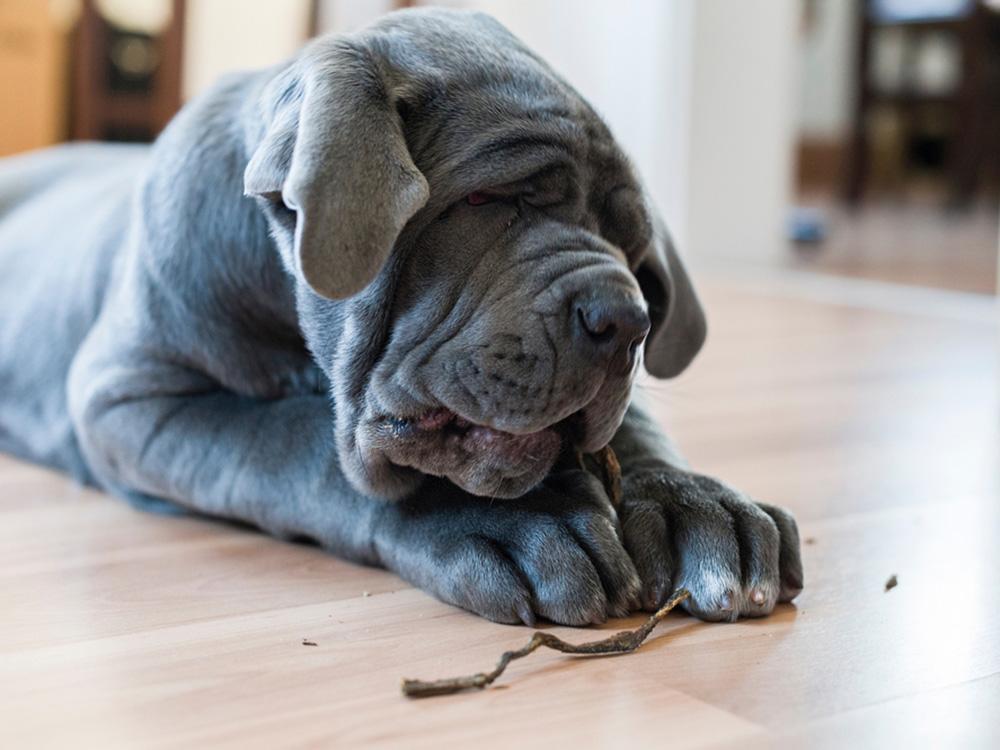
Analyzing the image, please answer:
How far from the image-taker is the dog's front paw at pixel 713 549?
54.9 inches

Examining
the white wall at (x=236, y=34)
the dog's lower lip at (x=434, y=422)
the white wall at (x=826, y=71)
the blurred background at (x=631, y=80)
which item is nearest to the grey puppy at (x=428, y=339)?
the dog's lower lip at (x=434, y=422)

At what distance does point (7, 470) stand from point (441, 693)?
121cm

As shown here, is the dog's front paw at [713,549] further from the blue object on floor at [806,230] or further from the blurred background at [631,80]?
the blue object on floor at [806,230]

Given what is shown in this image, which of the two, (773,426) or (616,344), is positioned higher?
(616,344)

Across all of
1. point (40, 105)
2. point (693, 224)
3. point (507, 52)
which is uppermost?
point (507, 52)

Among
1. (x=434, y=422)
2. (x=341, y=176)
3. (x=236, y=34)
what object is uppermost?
(x=341, y=176)

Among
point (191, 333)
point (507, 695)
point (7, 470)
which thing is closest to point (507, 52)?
point (191, 333)

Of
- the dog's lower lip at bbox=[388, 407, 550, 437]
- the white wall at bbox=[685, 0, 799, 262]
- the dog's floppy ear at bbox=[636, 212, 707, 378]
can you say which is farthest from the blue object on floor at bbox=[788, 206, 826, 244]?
the dog's lower lip at bbox=[388, 407, 550, 437]

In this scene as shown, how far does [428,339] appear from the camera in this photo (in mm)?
1434

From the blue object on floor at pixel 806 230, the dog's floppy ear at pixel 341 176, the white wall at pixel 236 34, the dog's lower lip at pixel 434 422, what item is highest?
the dog's floppy ear at pixel 341 176

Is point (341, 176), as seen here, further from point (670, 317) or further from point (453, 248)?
point (670, 317)

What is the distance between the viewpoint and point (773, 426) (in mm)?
2473

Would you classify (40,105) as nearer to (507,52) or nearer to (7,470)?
(7,470)

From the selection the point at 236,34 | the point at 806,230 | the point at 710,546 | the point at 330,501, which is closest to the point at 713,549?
the point at 710,546
